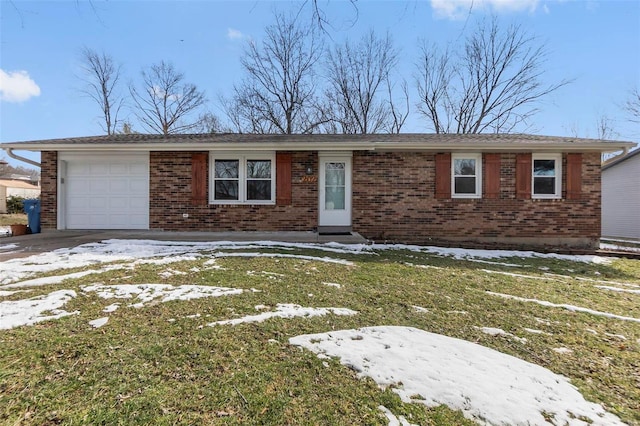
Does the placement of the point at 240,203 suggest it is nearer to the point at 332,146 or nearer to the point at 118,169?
the point at 332,146

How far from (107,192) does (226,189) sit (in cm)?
371

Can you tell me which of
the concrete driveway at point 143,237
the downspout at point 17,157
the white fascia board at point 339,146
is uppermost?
the white fascia board at point 339,146

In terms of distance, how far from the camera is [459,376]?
228 centimetres

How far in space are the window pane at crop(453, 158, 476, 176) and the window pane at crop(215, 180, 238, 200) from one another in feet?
21.8

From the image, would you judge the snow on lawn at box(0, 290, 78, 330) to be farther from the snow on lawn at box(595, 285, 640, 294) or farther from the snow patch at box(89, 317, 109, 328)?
the snow on lawn at box(595, 285, 640, 294)

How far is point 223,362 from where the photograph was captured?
236 centimetres

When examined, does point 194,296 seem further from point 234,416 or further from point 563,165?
point 563,165

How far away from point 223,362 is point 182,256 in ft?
13.4

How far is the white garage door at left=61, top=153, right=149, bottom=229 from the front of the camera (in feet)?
31.1

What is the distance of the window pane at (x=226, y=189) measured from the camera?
372 inches

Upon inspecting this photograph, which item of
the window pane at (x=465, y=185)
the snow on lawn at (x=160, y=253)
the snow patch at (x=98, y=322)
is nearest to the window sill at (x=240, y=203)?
the snow on lawn at (x=160, y=253)

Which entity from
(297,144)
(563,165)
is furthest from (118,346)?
(563,165)

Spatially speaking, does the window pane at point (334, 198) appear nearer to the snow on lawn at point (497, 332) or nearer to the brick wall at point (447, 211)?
the brick wall at point (447, 211)

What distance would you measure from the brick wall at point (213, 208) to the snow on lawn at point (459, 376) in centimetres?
654
